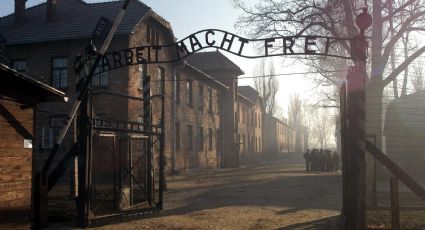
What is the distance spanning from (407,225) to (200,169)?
967 inches

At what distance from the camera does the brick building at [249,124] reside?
158 ft

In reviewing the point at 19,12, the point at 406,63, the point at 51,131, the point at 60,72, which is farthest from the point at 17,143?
the point at 19,12

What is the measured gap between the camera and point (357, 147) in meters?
7.82

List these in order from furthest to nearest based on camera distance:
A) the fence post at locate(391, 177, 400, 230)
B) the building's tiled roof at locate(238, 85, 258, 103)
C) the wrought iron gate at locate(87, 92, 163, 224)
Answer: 1. the building's tiled roof at locate(238, 85, 258, 103)
2. the wrought iron gate at locate(87, 92, 163, 224)
3. the fence post at locate(391, 177, 400, 230)

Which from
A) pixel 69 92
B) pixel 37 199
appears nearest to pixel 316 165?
pixel 69 92

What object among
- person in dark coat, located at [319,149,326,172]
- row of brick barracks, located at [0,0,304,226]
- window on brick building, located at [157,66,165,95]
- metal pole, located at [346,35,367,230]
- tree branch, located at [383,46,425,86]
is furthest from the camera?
person in dark coat, located at [319,149,326,172]

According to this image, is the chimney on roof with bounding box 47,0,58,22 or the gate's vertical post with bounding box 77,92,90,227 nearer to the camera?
the gate's vertical post with bounding box 77,92,90,227

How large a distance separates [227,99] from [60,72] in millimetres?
19666

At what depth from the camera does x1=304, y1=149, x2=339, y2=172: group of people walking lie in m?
33.2

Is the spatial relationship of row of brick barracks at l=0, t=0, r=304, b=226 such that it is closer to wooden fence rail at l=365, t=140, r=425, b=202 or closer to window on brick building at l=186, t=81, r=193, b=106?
window on brick building at l=186, t=81, r=193, b=106

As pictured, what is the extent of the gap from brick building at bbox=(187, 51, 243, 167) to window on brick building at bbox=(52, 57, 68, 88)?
17.3m

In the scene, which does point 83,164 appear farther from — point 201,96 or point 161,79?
point 201,96

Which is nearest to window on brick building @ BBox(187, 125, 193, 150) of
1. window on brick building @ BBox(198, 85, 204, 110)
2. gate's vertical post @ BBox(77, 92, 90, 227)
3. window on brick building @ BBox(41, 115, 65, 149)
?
window on brick building @ BBox(198, 85, 204, 110)

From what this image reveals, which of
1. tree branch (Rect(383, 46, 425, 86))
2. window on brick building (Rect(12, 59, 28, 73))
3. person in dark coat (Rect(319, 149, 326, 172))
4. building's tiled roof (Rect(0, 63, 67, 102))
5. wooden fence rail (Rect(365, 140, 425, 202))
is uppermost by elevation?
window on brick building (Rect(12, 59, 28, 73))
